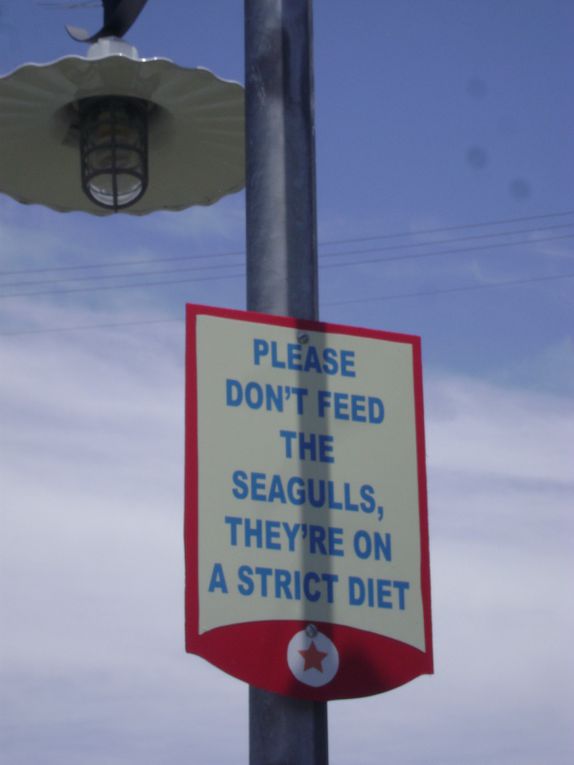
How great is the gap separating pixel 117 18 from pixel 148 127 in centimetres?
60

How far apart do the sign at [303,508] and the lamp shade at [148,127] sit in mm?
1651

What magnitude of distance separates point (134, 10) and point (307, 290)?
1.59 metres

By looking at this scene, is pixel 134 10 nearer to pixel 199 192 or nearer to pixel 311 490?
pixel 199 192

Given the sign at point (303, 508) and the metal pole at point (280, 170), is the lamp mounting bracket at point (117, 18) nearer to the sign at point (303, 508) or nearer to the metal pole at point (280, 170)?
the metal pole at point (280, 170)

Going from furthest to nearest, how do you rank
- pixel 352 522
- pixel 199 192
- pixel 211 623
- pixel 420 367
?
pixel 199 192 → pixel 420 367 → pixel 352 522 → pixel 211 623

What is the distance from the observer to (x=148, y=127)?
228 inches

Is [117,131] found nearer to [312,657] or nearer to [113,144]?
[113,144]

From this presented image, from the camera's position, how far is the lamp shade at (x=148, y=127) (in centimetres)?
530

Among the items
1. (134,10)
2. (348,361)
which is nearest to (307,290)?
(348,361)

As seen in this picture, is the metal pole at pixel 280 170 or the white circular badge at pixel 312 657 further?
the metal pole at pixel 280 170

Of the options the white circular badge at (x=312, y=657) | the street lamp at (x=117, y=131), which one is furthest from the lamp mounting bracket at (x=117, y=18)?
the white circular badge at (x=312, y=657)

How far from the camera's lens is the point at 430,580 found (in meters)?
3.98

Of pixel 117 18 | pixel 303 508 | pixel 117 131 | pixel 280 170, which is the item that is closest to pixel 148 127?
pixel 117 131

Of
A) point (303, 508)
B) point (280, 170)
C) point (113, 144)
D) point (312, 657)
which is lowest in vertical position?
point (312, 657)
